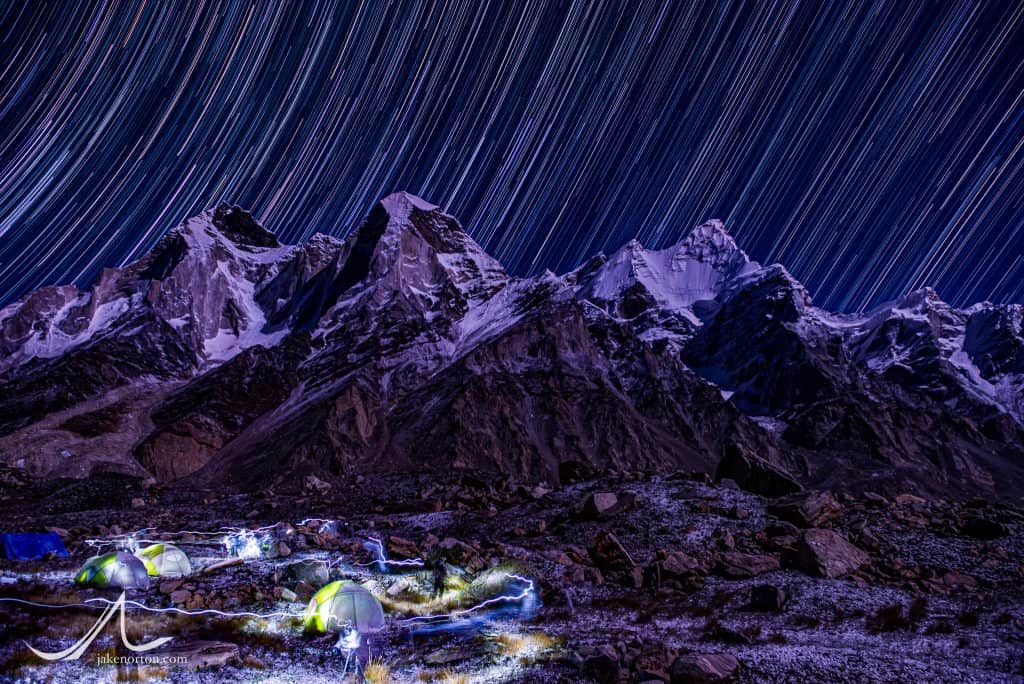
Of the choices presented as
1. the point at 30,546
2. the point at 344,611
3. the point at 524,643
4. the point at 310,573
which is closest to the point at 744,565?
the point at 524,643

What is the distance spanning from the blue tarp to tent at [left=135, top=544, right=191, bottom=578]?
19.1 feet

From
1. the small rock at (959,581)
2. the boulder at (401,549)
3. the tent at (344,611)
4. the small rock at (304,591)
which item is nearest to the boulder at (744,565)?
the small rock at (959,581)

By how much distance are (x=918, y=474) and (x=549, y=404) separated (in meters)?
89.9

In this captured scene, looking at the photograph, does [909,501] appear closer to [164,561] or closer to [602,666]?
[602,666]

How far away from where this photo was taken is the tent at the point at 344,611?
55.2 ft

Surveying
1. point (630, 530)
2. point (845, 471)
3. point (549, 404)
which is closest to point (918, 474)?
point (845, 471)

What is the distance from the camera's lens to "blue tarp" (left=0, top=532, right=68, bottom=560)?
2595 cm

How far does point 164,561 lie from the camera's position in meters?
23.9

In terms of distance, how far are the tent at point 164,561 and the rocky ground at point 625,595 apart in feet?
4.68

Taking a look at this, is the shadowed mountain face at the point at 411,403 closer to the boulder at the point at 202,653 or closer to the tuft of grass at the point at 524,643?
the tuft of grass at the point at 524,643

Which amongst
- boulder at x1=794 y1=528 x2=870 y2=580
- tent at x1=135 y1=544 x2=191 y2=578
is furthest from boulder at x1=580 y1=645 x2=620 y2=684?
tent at x1=135 y1=544 x2=191 y2=578

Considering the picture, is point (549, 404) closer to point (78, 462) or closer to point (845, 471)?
point (845, 471)

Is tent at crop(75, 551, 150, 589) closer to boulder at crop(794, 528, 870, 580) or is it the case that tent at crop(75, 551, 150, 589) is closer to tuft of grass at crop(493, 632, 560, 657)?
tuft of grass at crop(493, 632, 560, 657)

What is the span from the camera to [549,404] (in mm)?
125812
